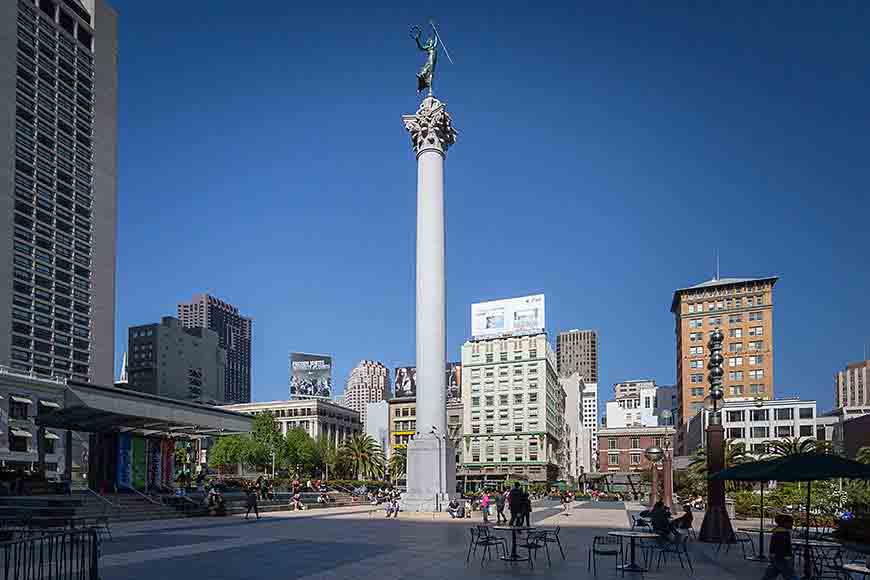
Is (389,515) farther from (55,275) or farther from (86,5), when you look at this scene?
(86,5)

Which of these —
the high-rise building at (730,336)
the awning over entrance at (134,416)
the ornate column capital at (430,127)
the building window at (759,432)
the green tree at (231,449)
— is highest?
the ornate column capital at (430,127)

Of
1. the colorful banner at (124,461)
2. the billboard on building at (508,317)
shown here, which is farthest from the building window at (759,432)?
the colorful banner at (124,461)

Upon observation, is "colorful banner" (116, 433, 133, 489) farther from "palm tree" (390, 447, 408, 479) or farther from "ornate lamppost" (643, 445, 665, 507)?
"palm tree" (390, 447, 408, 479)

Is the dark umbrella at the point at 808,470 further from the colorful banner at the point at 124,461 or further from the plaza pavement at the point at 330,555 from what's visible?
the colorful banner at the point at 124,461

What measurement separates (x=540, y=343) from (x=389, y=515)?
98578mm

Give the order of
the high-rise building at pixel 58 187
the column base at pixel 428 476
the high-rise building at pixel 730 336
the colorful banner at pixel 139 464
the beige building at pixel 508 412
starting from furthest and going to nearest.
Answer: the beige building at pixel 508 412 < the high-rise building at pixel 730 336 < the high-rise building at pixel 58 187 < the column base at pixel 428 476 < the colorful banner at pixel 139 464

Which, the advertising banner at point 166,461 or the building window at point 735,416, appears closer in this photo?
the advertising banner at point 166,461

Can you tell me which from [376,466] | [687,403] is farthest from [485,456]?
[687,403]

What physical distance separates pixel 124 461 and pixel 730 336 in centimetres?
10252

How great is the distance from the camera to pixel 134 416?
133 ft

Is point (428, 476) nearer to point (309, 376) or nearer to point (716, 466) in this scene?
point (716, 466)

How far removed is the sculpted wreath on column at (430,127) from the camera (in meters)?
49.8

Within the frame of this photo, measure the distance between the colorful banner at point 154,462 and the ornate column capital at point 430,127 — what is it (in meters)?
24.5

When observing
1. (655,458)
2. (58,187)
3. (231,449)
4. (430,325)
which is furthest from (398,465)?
(655,458)
